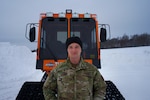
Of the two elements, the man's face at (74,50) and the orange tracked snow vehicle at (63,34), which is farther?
the orange tracked snow vehicle at (63,34)

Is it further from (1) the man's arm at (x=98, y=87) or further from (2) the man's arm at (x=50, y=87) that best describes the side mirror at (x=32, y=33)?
(1) the man's arm at (x=98, y=87)

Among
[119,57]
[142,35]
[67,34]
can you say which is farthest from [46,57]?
[142,35]

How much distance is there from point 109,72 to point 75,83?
420 inches

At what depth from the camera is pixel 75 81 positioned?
214 centimetres

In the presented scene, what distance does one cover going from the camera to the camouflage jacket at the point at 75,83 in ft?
7.03

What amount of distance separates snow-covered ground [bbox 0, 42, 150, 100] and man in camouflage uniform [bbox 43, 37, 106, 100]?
3900 millimetres

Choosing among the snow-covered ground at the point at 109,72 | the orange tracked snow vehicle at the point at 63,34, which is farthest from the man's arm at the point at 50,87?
the snow-covered ground at the point at 109,72

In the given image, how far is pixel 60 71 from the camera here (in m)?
2.21

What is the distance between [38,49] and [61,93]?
10.1ft

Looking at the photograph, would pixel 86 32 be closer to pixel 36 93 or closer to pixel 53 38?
pixel 53 38

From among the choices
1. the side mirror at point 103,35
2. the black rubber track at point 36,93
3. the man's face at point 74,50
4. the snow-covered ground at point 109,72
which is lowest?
the snow-covered ground at point 109,72

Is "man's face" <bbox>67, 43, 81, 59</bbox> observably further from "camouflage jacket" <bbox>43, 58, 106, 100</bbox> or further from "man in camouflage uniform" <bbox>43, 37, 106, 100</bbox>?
"camouflage jacket" <bbox>43, 58, 106, 100</bbox>

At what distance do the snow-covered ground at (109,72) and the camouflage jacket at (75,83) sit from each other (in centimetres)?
388

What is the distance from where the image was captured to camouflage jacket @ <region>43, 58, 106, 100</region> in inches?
84.4
